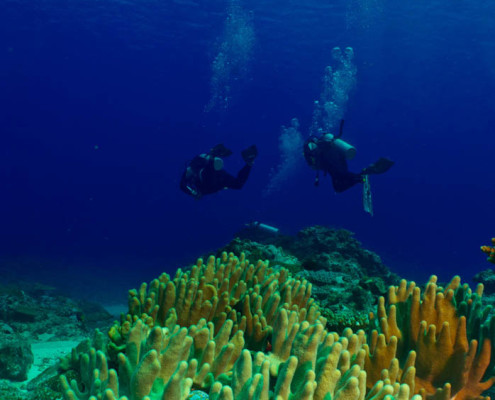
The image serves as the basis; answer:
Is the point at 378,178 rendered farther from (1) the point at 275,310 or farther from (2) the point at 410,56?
(1) the point at 275,310

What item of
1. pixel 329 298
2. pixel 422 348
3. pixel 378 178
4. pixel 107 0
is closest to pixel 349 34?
pixel 107 0

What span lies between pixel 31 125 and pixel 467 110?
4156 inches

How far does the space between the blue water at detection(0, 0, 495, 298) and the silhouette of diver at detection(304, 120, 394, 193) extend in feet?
58.8

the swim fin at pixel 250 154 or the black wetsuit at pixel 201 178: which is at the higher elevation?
the swim fin at pixel 250 154

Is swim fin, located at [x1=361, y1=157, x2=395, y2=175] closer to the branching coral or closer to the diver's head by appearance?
the diver's head

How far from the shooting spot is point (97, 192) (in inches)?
5640

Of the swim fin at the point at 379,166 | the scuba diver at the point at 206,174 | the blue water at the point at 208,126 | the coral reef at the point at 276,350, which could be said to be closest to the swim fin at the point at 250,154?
the scuba diver at the point at 206,174

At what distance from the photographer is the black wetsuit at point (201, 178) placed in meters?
9.66

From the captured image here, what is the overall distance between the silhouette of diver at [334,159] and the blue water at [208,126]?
17.9 m

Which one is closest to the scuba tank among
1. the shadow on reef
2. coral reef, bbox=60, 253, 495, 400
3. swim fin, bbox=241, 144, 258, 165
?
swim fin, bbox=241, 144, 258, 165

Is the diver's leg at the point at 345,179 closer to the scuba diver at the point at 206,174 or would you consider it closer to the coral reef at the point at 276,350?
the scuba diver at the point at 206,174

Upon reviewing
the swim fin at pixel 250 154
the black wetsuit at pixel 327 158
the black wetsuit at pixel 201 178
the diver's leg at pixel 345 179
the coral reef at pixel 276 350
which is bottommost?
the coral reef at pixel 276 350

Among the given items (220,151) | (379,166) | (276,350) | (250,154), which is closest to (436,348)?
(276,350)

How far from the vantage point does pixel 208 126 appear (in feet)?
380
